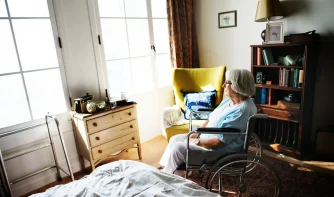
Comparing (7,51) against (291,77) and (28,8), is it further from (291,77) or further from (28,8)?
(291,77)

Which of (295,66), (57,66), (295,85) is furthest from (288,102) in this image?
(57,66)

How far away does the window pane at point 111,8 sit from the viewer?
2600 mm

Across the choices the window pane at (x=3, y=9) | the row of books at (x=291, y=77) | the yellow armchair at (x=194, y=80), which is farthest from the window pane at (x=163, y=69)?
the window pane at (x=3, y=9)

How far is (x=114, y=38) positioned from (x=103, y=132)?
1.19 metres

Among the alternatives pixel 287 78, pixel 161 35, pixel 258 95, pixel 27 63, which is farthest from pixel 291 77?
pixel 27 63

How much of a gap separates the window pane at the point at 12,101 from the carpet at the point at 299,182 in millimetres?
1757

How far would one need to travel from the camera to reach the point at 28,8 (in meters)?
2.08

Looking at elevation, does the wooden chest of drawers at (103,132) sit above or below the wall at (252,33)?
below

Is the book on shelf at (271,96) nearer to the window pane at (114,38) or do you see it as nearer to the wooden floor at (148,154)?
the wooden floor at (148,154)

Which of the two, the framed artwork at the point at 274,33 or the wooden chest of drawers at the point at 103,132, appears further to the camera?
the framed artwork at the point at 274,33

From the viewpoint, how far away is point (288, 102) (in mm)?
2531

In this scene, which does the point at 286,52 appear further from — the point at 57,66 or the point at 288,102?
the point at 57,66

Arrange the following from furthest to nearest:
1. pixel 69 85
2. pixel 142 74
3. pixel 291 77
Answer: pixel 142 74, pixel 291 77, pixel 69 85

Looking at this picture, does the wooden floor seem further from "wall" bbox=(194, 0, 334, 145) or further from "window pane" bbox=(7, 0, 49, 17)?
"window pane" bbox=(7, 0, 49, 17)
